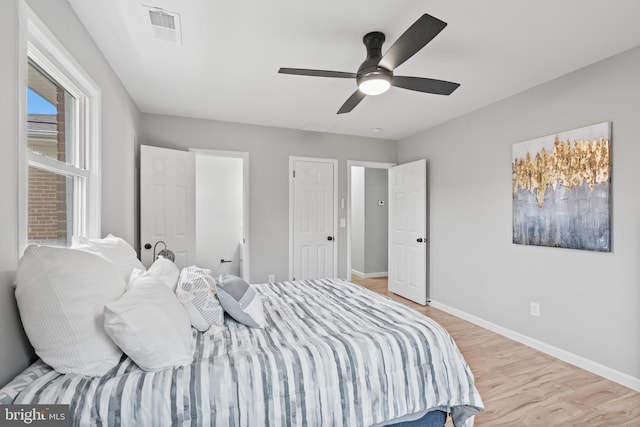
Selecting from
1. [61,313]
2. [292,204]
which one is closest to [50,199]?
[61,313]

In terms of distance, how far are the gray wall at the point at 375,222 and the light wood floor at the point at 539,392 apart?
3.12m

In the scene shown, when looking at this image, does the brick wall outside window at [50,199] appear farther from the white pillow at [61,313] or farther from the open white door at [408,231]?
the open white door at [408,231]

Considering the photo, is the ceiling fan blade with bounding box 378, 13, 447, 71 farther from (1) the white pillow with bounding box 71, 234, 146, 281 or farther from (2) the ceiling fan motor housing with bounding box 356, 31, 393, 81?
(1) the white pillow with bounding box 71, 234, 146, 281

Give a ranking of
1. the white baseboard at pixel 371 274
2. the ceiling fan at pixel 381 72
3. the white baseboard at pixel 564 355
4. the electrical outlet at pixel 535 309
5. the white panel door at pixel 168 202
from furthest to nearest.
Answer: the white baseboard at pixel 371 274
the white panel door at pixel 168 202
the electrical outlet at pixel 535 309
the white baseboard at pixel 564 355
the ceiling fan at pixel 381 72

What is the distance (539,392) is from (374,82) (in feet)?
8.36

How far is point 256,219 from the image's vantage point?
4148mm

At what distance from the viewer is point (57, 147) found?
69.7 inches

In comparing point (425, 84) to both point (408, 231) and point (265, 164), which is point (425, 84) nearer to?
point (265, 164)

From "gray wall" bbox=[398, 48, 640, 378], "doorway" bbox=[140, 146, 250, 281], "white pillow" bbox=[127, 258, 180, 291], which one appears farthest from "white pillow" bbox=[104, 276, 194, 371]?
"gray wall" bbox=[398, 48, 640, 378]

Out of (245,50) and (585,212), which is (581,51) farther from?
(245,50)

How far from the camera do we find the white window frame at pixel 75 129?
1.26 meters

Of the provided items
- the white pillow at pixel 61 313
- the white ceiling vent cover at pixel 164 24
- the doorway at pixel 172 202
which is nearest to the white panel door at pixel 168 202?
the doorway at pixel 172 202

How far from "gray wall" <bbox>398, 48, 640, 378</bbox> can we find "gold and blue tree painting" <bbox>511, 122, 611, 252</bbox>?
72mm

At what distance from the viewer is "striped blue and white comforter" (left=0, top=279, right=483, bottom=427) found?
1.11m
